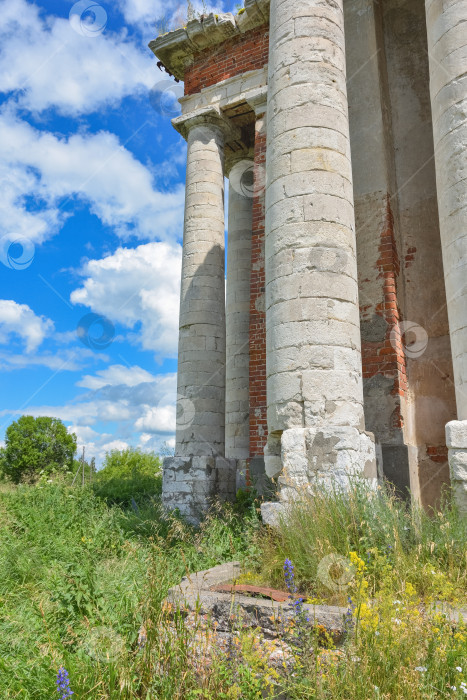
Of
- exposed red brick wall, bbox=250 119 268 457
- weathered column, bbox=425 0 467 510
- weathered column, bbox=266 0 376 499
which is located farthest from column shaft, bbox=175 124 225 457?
weathered column, bbox=425 0 467 510

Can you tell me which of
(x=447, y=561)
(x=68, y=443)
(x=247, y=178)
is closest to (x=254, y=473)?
(x=447, y=561)

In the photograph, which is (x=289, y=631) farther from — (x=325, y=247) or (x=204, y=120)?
(x=204, y=120)

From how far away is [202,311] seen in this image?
34.2 feet

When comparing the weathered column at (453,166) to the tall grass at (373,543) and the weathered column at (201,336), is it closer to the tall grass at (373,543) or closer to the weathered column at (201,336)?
the tall grass at (373,543)

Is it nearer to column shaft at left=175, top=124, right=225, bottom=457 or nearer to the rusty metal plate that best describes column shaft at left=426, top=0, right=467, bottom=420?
the rusty metal plate

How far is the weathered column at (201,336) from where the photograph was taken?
953 cm

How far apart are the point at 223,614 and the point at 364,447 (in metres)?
2.46

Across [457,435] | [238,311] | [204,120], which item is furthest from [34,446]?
[457,435]

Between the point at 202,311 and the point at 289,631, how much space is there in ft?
25.4

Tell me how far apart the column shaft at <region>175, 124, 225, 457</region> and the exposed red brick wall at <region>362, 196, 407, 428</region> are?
344 cm

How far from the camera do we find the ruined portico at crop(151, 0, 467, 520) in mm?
5559

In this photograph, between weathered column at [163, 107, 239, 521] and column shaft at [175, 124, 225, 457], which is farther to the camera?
column shaft at [175, 124, 225, 457]

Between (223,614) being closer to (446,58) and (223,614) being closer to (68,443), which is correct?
(446,58)

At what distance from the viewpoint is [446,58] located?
624cm
